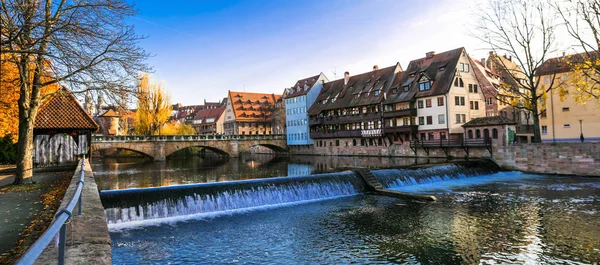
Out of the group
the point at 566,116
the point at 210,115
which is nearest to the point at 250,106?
the point at 210,115

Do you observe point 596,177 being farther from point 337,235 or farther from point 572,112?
point 337,235

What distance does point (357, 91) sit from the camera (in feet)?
188

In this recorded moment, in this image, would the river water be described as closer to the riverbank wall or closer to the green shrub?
the riverbank wall

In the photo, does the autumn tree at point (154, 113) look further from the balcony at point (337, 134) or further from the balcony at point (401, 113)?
the balcony at point (401, 113)

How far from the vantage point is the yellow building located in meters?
40.8

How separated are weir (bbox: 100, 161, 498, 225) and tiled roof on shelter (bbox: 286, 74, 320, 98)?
47.3m

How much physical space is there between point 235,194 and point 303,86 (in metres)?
56.7

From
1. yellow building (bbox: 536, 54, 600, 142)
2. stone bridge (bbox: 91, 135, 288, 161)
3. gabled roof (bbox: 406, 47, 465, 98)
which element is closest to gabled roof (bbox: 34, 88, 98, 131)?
stone bridge (bbox: 91, 135, 288, 161)

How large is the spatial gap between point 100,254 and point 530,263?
977 cm

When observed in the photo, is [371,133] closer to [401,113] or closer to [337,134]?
[401,113]

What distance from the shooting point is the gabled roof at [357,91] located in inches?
2108

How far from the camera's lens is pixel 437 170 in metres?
26.9

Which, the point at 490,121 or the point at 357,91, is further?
the point at 357,91

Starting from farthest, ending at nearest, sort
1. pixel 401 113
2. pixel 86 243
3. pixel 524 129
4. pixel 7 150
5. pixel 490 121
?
pixel 524 129, pixel 401 113, pixel 490 121, pixel 7 150, pixel 86 243
